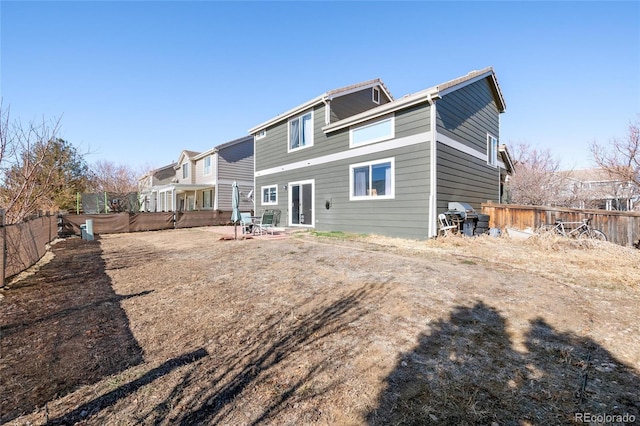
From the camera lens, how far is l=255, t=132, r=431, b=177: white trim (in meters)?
9.02

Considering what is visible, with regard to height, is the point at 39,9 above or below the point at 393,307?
above

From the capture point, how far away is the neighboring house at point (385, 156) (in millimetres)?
8961

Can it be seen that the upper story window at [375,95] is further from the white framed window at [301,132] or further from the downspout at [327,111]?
the white framed window at [301,132]

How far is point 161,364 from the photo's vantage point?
234 cm

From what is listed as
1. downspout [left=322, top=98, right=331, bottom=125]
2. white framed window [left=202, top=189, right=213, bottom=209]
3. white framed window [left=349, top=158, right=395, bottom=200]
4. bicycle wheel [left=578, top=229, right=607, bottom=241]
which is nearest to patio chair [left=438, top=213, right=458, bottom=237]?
white framed window [left=349, top=158, right=395, bottom=200]

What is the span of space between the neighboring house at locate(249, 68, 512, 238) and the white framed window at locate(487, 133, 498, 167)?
46mm

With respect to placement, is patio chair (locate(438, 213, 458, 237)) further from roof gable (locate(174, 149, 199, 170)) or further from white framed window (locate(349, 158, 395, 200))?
roof gable (locate(174, 149, 199, 170))

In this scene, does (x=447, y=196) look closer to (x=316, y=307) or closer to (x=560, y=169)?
(x=316, y=307)

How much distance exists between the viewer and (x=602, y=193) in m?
16.9

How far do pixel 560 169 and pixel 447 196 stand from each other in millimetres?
18566

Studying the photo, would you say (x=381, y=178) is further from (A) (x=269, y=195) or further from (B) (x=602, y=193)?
(B) (x=602, y=193)

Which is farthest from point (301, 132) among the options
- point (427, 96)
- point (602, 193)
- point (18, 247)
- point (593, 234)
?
point (602, 193)

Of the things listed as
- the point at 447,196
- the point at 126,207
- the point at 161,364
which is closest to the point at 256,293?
the point at 161,364

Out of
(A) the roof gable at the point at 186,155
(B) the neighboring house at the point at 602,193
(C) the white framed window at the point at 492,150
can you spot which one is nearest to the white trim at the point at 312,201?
(C) the white framed window at the point at 492,150
